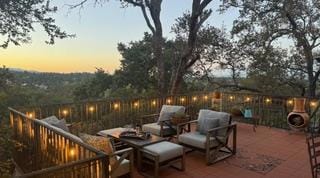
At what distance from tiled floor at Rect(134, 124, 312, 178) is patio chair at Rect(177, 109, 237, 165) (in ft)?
0.64

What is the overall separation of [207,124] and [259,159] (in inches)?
45.8

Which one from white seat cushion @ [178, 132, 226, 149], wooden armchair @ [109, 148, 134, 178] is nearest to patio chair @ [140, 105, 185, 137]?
white seat cushion @ [178, 132, 226, 149]

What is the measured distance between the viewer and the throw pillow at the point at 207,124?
510 centimetres

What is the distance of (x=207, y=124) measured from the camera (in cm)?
514

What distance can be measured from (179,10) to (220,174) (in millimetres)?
8270

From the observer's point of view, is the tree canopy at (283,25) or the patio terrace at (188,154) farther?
the tree canopy at (283,25)

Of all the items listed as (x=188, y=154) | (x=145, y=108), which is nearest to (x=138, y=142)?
(x=188, y=154)

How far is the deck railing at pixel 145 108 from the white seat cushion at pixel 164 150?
6.05 feet

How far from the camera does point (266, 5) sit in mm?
9547

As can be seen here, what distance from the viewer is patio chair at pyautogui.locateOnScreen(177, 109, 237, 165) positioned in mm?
4781

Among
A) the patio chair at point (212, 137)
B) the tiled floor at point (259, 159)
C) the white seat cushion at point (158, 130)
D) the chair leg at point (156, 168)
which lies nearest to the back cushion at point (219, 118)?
the patio chair at point (212, 137)

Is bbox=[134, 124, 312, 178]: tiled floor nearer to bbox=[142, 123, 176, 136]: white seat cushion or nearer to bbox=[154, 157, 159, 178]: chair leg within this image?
bbox=[154, 157, 159, 178]: chair leg

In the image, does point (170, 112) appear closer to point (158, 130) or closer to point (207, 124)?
point (158, 130)

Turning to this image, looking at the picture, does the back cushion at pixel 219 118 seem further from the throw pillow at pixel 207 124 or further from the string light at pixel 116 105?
the string light at pixel 116 105
